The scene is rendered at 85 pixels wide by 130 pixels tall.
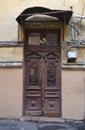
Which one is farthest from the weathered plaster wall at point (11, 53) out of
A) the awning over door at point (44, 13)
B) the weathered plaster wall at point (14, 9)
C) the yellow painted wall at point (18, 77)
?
the awning over door at point (44, 13)

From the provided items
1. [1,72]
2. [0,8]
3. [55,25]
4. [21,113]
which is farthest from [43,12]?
[21,113]

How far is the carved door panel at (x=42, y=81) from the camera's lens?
11211mm

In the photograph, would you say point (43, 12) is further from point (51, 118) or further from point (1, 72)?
point (51, 118)

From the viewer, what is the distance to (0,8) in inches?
434

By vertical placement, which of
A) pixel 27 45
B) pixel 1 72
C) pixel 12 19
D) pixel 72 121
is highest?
pixel 12 19

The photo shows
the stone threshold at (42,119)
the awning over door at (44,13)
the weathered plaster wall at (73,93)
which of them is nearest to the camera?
the awning over door at (44,13)

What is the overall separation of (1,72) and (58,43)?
203 cm

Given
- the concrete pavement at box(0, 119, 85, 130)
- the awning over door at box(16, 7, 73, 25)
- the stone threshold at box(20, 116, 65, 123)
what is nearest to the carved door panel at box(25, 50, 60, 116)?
the stone threshold at box(20, 116, 65, 123)

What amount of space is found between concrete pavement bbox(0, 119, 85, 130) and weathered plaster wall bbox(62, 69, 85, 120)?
15.8 inches

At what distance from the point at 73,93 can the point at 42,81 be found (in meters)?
1.06

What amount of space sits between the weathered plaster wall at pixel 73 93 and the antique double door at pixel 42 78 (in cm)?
35

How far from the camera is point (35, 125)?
1038 cm

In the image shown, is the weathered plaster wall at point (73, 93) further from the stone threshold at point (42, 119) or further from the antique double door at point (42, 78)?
the antique double door at point (42, 78)

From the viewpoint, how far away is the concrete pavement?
10.0 metres
